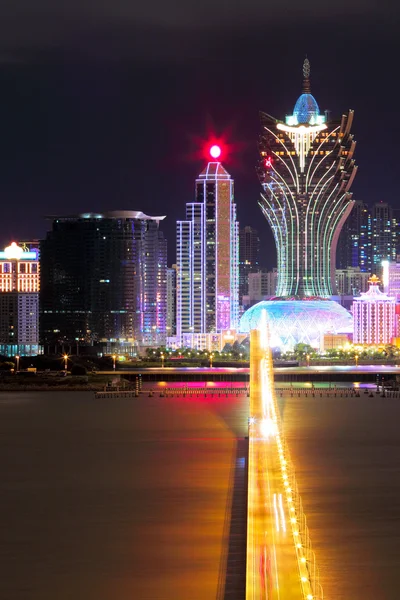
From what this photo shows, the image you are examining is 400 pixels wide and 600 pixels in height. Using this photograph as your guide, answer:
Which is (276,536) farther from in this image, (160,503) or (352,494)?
(352,494)

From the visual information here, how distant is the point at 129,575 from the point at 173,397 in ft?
259

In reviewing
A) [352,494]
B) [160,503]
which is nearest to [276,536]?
[160,503]

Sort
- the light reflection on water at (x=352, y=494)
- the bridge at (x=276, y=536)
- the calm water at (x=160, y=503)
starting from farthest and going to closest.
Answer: the light reflection on water at (x=352, y=494) < the calm water at (x=160, y=503) < the bridge at (x=276, y=536)

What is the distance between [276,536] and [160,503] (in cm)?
1232

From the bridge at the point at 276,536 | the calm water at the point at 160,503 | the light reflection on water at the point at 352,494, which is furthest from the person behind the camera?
the light reflection on water at the point at 352,494

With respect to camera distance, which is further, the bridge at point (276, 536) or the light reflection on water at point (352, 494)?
the light reflection on water at point (352, 494)

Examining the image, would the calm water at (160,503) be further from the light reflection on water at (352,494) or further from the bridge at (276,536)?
the bridge at (276,536)

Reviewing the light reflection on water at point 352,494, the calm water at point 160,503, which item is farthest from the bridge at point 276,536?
the calm water at point 160,503

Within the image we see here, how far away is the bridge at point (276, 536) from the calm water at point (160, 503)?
0.79m

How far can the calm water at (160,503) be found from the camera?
34.8 meters

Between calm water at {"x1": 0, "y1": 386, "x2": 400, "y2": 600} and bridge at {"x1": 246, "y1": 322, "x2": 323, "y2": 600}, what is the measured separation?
2.61ft

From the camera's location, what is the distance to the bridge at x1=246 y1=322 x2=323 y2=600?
2966 centimetres

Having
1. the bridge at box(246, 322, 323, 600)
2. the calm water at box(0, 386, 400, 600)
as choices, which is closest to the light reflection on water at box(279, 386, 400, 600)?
the calm water at box(0, 386, 400, 600)

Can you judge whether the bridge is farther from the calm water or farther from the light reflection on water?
the calm water
